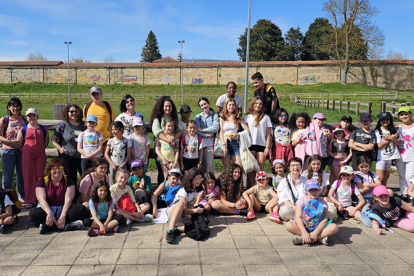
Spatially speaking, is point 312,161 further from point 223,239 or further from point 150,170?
point 150,170

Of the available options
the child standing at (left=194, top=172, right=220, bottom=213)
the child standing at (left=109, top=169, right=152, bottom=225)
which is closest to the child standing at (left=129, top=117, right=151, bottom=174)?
the child standing at (left=109, top=169, right=152, bottom=225)

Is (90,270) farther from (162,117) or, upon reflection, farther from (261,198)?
(162,117)

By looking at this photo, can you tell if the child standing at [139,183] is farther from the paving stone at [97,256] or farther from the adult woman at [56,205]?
the paving stone at [97,256]

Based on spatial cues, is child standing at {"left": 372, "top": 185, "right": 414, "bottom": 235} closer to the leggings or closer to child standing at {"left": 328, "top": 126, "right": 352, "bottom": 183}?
the leggings

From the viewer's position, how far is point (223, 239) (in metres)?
4.54

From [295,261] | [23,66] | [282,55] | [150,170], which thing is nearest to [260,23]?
[282,55]

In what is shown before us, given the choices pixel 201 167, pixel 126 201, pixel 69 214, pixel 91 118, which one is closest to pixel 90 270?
pixel 69 214

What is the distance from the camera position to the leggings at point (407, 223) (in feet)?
15.8

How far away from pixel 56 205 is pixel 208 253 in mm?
2363

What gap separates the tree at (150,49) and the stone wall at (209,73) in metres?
21.6

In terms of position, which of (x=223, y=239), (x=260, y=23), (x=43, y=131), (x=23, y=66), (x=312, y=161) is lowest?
(x=223, y=239)

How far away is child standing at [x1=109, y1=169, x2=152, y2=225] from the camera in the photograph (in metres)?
5.00

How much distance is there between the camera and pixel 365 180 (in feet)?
18.4

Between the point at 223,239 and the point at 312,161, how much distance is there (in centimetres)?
201
